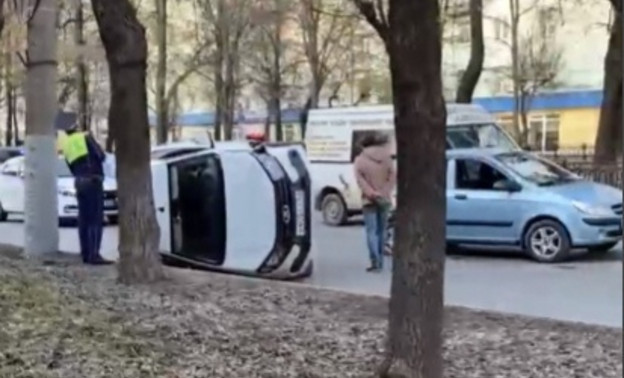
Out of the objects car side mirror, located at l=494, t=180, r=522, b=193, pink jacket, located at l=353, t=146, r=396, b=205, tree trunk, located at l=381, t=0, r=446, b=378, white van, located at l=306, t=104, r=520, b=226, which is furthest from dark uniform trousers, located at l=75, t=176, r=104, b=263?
white van, located at l=306, t=104, r=520, b=226

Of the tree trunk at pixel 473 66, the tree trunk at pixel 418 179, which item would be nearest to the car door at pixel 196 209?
the tree trunk at pixel 418 179

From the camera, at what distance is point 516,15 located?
117ft

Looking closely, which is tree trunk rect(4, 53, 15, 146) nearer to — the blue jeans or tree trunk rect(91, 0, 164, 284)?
the blue jeans

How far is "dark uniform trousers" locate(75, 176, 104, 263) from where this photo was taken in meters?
12.2

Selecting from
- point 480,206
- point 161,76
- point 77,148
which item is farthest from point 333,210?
point 161,76

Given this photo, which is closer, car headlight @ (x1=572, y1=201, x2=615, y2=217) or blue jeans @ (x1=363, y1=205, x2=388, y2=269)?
blue jeans @ (x1=363, y1=205, x2=388, y2=269)

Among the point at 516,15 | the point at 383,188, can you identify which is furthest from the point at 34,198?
the point at 516,15

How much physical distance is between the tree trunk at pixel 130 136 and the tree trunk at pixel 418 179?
4.92 m

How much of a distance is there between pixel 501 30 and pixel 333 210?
2351 cm

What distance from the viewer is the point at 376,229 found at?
13.0 metres

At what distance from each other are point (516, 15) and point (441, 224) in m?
31.3

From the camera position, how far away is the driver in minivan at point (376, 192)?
42.5 ft

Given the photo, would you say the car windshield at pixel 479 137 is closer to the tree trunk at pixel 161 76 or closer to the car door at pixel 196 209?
the car door at pixel 196 209

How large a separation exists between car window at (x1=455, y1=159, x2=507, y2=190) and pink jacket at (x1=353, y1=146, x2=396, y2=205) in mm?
2522
